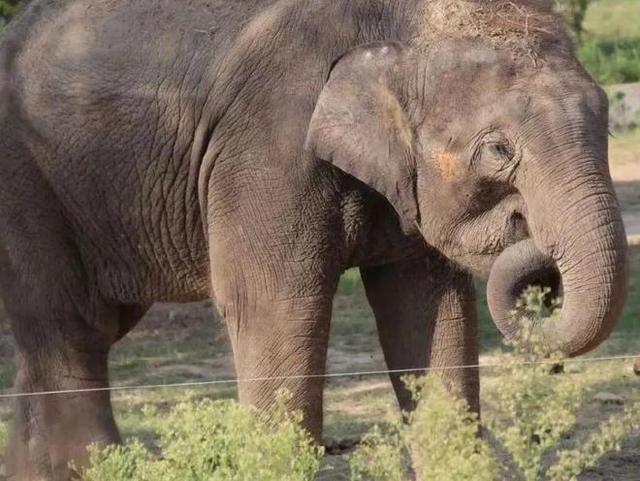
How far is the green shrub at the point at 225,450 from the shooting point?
18.8ft

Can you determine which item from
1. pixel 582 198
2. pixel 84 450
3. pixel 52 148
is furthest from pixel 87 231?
pixel 582 198

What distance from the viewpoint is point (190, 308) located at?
517 inches

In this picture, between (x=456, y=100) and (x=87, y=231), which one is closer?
(x=456, y=100)

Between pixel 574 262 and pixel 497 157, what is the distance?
19.2 inches

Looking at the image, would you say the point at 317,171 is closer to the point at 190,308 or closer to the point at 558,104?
the point at 558,104

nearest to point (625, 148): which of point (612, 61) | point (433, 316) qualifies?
point (612, 61)

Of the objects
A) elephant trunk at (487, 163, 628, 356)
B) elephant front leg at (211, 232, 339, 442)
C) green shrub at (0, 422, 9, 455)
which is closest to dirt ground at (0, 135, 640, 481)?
green shrub at (0, 422, 9, 455)

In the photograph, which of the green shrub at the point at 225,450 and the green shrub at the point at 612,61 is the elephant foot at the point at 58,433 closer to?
the green shrub at the point at 225,450

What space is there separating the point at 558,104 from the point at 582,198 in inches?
13.3

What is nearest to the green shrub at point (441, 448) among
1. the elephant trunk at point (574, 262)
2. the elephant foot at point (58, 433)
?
the elephant trunk at point (574, 262)

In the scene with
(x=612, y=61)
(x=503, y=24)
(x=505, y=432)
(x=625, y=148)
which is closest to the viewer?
(x=505, y=432)

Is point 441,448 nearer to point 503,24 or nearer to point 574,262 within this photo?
point 574,262

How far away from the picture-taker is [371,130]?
6.79m

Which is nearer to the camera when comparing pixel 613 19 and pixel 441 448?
pixel 441 448
